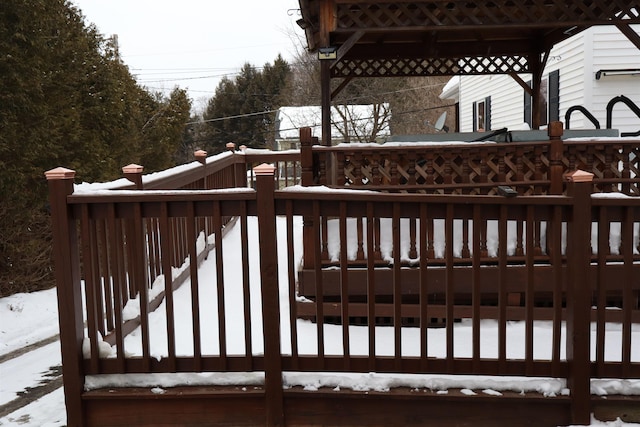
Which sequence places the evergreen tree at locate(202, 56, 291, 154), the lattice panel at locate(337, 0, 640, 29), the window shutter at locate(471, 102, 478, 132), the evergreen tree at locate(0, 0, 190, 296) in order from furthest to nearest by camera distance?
1. the evergreen tree at locate(202, 56, 291, 154)
2. the window shutter at locate(471, 102, 478, 132)
3. the evergreen tree at locate(0, 0, 190, 296)
4. the lattice panel at locate(337, 0, 640, 29)

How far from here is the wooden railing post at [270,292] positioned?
3264mm

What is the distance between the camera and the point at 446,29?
6.36 meters

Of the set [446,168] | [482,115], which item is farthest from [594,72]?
[482,115]

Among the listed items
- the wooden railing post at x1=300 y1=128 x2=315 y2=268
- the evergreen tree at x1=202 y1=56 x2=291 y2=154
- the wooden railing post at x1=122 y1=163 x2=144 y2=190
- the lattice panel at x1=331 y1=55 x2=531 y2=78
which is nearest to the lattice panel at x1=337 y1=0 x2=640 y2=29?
the wooden railing post at x1=300 y1=128 x2=315 y2=268

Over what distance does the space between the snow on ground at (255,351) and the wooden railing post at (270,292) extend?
0.09 meters

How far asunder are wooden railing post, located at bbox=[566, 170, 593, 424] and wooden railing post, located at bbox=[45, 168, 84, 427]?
2.62m

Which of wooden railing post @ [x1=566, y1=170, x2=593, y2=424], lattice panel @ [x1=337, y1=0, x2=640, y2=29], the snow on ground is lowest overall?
the snow on ground

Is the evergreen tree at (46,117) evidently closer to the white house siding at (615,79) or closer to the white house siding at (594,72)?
the white house siding at (594,72)

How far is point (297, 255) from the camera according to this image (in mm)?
7078

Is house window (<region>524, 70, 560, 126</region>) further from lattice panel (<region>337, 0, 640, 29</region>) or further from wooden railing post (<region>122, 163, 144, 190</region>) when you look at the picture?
wooden railing post (<region>122, 163, 144, 190</region>)

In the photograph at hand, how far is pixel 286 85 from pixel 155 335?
136 ft

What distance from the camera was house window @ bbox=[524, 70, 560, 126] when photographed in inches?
510

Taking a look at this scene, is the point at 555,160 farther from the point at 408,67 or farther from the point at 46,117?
the point at 46,117

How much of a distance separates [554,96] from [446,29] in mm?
7720
